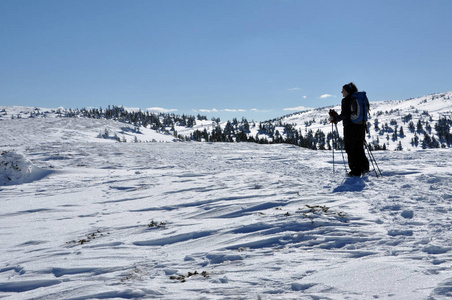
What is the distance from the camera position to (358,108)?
25.7 feet

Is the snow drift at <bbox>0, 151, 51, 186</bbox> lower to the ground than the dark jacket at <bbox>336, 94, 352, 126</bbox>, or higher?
lower

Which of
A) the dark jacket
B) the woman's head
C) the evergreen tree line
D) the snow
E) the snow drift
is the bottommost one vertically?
the snow

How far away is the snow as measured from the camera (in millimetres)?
2434

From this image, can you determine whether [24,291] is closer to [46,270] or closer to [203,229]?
[46,270]

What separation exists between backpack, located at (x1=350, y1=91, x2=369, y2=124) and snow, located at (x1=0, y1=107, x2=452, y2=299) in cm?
177

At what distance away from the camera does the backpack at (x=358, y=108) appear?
7.80 metres

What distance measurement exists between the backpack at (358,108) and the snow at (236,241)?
5.80 feet

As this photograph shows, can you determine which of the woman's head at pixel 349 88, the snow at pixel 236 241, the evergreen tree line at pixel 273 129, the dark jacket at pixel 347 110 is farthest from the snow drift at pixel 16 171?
the evergreen tree line at pixel 273 129

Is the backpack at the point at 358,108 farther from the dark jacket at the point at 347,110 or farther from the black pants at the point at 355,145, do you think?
the black pants at the point at 355,145

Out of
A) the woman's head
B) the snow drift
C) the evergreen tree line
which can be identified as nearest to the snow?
the snow drift

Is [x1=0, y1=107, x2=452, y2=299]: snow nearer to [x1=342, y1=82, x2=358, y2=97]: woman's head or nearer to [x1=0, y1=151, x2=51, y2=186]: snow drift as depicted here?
[x1=0, y1=151, x2=51, y2=186]: snow drift

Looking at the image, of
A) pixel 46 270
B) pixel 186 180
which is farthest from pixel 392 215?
pixel 186 180

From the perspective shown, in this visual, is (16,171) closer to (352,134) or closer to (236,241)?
(236,241)

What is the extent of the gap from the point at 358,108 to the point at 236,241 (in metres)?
6.16
